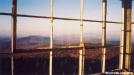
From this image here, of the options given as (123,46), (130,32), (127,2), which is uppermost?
(127,2)

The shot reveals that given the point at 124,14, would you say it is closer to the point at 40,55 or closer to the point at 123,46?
the point at 123,46

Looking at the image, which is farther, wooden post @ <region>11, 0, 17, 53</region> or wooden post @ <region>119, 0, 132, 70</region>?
wooden post @ <region>119, 0, 132, 70</region>

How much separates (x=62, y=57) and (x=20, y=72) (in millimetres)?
4352

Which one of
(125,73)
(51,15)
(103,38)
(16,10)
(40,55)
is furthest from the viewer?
(40,55)

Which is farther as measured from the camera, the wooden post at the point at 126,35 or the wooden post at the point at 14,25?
the wooden post at the point at 126,35

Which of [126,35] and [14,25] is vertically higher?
[14,25]

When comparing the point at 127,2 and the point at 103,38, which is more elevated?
the point at 127,2

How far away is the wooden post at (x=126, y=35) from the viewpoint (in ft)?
22.0

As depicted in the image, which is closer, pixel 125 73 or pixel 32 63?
pixel 125 73

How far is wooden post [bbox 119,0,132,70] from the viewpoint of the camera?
6719mm

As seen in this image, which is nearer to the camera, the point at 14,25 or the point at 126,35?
the point at 14,25

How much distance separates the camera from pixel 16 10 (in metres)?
3.48

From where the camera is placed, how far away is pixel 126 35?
687 cm

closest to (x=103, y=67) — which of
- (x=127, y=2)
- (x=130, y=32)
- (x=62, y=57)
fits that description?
(x=130, y=32)
